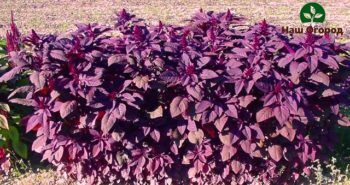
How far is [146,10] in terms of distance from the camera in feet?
42.8

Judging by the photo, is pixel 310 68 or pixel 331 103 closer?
pixel 310 68

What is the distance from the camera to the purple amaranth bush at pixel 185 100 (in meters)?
3.24

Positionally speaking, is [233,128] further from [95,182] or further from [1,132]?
[1,132]

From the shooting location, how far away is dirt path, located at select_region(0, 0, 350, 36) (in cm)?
1139

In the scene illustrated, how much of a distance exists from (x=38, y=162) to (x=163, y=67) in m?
1.63

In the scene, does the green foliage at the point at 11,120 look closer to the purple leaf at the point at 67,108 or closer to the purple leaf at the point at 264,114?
the purple leaf at the point at 67,108

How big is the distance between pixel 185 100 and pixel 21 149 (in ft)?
4.90

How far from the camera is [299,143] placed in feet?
11.6

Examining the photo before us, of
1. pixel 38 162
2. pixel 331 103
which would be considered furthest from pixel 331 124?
pixel 38 162

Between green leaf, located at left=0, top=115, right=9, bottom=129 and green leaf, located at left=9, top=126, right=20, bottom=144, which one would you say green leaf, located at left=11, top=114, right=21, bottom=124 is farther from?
green leaf, located at left=0, top=115, right=9, bottom=129

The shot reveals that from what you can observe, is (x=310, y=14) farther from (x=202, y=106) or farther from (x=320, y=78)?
(x=202, y=106)

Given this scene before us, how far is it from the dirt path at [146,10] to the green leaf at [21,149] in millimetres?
6880

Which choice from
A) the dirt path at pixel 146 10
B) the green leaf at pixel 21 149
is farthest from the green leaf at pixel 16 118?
the dirt path at pixel 146 10
